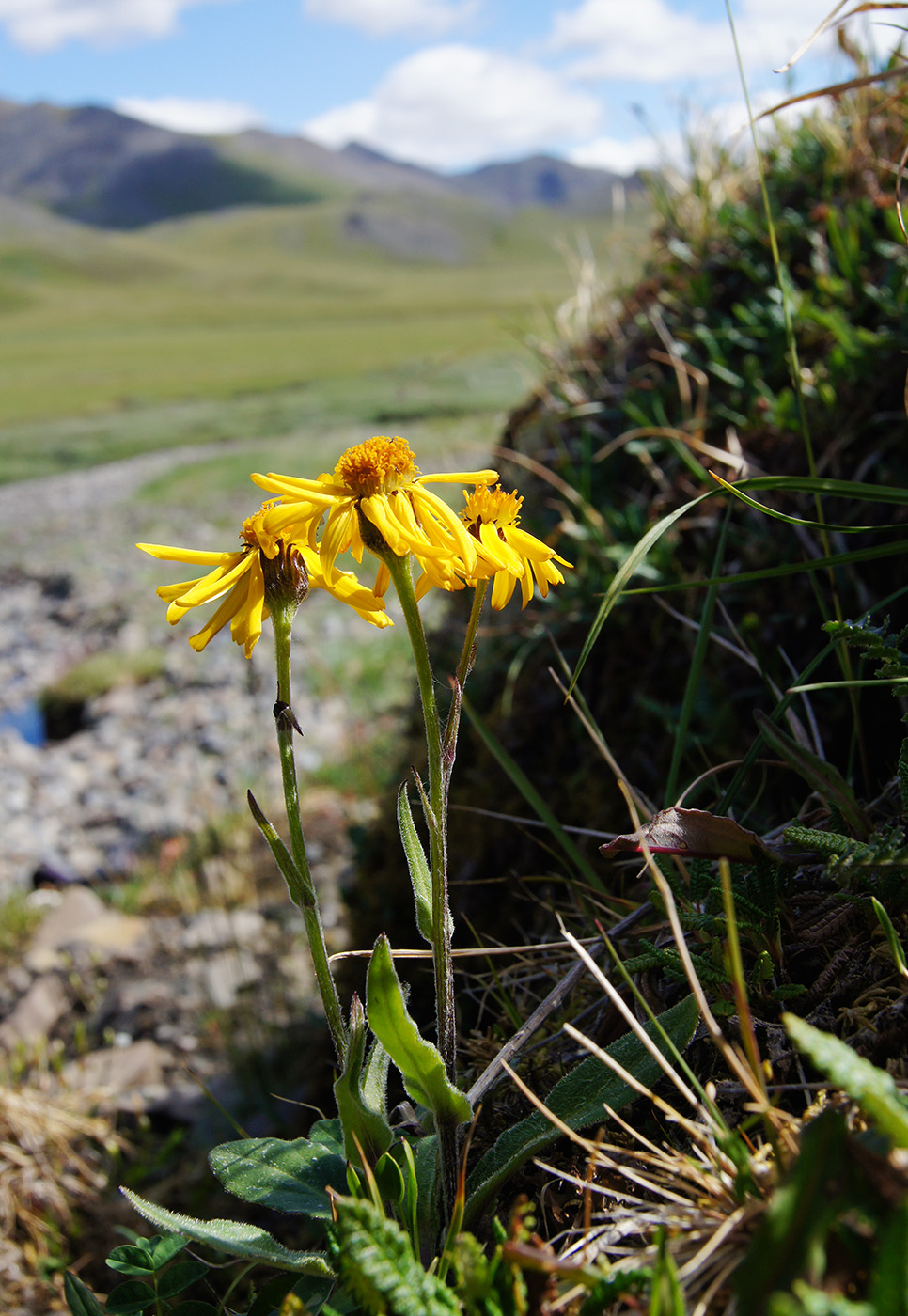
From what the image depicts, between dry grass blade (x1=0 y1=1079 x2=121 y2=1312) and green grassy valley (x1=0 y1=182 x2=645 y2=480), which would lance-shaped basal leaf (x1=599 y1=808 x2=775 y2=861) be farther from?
green grassy valley (x1=0 y1=182 x2=645 y2=480)

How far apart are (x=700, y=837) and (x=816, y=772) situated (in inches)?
8.9

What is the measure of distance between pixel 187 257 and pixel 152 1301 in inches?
6922

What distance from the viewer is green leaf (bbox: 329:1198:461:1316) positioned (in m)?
0.92

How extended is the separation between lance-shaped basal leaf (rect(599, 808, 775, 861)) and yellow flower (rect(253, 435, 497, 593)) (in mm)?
545

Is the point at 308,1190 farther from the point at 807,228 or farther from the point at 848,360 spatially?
the point at 807,228

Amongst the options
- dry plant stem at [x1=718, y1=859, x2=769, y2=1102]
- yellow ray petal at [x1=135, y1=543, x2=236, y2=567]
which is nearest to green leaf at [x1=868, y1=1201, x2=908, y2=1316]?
dry plant stem at [x1=718, y1=859, x2=769, y2=1102]

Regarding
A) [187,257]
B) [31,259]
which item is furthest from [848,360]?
[187,257]

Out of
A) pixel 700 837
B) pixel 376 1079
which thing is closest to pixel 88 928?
pixel 376 1079

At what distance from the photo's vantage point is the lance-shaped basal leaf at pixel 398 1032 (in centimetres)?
120

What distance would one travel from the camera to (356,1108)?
Result: 125cm

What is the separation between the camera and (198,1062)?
4188 millimetres

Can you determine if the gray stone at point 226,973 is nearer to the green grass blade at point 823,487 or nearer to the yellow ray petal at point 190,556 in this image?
the yellow ray petal at point 190,556

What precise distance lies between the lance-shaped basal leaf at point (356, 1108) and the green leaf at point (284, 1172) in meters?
0.08

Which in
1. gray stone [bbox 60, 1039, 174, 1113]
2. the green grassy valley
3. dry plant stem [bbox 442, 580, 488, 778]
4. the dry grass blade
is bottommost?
gray stone [bbox 60, 1039, 174, 1113]
